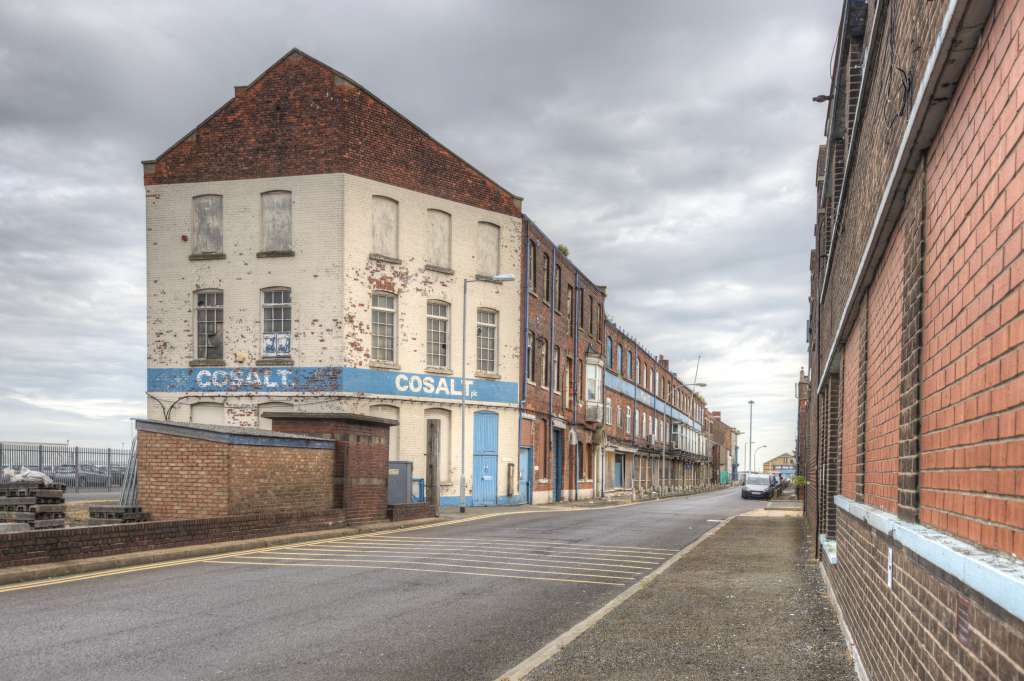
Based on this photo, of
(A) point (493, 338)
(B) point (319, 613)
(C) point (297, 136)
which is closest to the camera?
(B) point (319, 613)

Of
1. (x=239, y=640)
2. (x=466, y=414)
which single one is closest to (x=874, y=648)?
(x=239, y=640)

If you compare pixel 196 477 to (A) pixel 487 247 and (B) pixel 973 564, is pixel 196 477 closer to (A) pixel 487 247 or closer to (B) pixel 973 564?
(B) pixel 973 564

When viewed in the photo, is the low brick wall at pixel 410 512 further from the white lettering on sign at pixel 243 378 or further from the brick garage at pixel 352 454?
the white lettering on sign at pixel 243 378

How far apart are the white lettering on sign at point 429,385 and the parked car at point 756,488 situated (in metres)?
28.7

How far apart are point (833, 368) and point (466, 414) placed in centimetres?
2170

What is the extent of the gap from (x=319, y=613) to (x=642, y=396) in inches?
2332

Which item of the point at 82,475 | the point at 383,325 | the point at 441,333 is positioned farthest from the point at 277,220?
the point at 82,475

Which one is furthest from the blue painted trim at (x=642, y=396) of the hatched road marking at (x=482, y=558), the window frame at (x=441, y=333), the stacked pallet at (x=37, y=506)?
the stacked pallet at (x=37, y=506)

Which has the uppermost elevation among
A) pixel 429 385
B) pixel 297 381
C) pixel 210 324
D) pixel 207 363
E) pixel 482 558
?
pixel 210 324

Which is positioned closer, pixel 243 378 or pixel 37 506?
pixel 37 506

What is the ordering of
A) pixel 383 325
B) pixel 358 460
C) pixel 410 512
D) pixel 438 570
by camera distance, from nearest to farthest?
pixel 438 570 < pixel 358 460 < pixel 410 512 < pixel 383 325

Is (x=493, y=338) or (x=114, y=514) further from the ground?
(x=493, y=338)

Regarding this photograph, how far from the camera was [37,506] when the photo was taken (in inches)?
553

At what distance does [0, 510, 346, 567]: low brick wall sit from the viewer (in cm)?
1222
